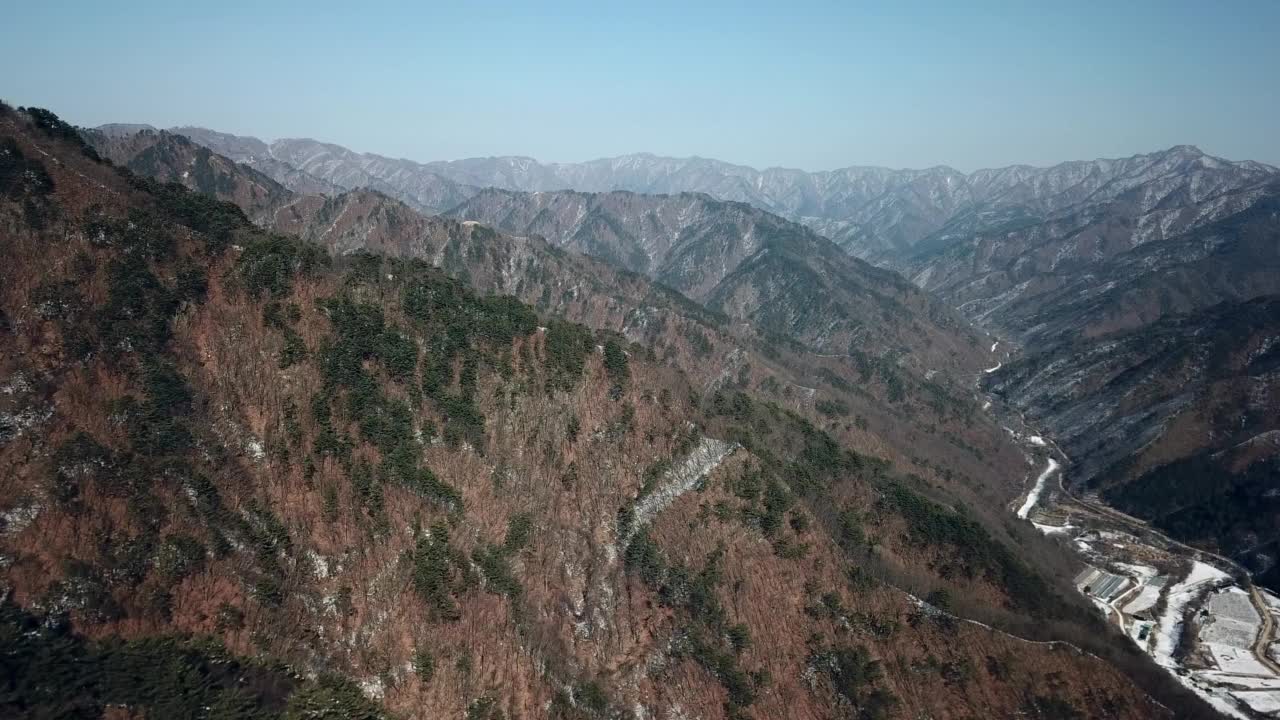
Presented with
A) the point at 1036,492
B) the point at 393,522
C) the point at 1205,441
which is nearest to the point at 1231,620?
the point at 1205,441

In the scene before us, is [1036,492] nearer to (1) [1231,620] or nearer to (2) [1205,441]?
(2) [1205,441]

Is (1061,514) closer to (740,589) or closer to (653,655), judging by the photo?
(740,589)

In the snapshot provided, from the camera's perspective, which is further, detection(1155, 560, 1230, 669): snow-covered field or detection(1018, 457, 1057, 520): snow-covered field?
detection(1018, 457, 1057, 520): snow-covered field

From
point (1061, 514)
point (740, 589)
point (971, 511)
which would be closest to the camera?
point (740, 589)

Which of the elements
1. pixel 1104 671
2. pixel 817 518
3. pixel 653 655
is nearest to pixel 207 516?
pixel 653 655

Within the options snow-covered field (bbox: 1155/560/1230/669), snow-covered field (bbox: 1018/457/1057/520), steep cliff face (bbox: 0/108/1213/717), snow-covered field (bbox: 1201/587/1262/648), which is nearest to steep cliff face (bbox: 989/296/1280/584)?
snow-covered field (bbox: 1018/457/1057/520)

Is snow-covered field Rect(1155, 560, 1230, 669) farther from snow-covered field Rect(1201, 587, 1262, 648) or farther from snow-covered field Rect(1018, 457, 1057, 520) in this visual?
snow-covered field Rect(1018, 457, 1057, 520)
